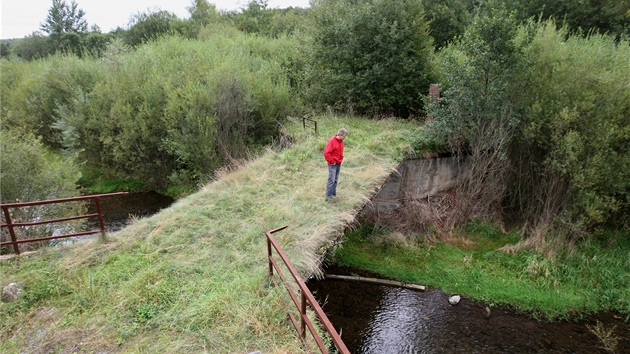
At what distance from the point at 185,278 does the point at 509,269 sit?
32.3ft

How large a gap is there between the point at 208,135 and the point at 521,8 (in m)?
21.4

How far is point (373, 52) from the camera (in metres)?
15.2

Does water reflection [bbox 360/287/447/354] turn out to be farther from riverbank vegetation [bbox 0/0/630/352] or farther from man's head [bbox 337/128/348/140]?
man's head [bbox 337/128/348/140]

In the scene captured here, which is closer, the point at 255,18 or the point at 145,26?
the point at 145,26

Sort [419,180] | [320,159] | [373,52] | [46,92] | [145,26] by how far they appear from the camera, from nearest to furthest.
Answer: [320,159], [419,180], [373,52], [46,92], [145,26]

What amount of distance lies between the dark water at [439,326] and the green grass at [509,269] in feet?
1.46

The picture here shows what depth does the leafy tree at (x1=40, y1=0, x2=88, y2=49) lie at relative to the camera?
4472 centimetres

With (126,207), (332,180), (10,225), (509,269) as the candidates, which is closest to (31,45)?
(126,207)

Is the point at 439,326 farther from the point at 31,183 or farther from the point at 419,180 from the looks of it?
the point at 31,183

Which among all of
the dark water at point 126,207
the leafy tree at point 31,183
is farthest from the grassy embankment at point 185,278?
the dark water at point 126,207

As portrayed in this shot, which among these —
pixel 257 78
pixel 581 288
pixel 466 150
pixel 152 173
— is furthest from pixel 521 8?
pixel 152 173

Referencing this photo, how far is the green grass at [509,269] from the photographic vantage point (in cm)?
1009

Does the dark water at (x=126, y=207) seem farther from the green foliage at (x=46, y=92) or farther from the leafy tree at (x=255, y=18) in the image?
the leafy tree at (x=255, y=18)

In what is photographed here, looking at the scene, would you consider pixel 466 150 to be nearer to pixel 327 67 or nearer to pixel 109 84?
pixel 327 67
